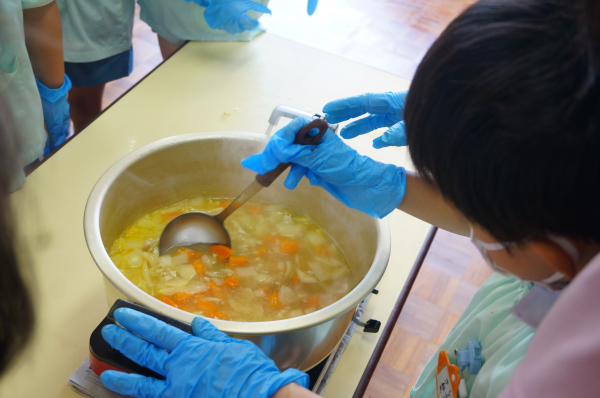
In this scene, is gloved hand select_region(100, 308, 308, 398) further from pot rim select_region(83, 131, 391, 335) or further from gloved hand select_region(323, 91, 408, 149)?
gloved hand select_region(323, 91, 408, 149)

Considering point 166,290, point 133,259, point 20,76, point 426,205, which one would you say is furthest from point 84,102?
point 426,205

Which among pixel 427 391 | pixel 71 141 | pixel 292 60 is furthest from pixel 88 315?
pixel 292 60

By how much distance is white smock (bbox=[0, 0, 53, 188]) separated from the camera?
3.92 feet

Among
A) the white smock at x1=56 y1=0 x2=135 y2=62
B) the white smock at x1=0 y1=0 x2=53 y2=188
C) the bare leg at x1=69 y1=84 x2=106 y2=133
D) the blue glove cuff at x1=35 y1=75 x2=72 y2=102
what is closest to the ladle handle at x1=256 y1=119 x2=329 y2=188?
the white smock at x1=0 y1=0 x2=53 y2=188

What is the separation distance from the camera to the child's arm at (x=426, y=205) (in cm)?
105

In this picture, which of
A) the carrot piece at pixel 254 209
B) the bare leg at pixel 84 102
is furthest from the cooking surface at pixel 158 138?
the bare leg at pixel 84 102

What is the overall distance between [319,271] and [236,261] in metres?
0.21

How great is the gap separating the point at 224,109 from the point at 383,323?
35.3 inches

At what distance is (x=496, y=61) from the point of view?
494mm

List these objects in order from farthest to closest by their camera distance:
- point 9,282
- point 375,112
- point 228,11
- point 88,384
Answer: point 228,11 < point 375,112 < point 88,384 < point 9,282

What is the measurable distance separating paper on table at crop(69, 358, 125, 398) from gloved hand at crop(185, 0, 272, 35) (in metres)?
1.29

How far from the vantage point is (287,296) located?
1.06m

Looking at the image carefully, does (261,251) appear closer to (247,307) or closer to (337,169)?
(247,307)

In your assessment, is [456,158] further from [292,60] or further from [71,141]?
[292,60]
